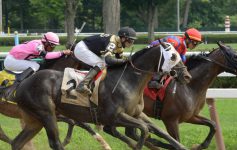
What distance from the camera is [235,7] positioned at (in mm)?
74000

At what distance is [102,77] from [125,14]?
51453mm

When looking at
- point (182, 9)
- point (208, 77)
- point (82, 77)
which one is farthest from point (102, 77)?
point (182, 9)

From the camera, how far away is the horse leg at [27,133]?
279 inches

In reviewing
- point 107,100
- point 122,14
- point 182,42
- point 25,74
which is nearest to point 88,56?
point 107,100

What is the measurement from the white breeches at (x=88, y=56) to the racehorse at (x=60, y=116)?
3.03ft

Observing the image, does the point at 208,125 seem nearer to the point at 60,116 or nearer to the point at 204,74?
the point at 204,74

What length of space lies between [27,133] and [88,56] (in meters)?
1.08

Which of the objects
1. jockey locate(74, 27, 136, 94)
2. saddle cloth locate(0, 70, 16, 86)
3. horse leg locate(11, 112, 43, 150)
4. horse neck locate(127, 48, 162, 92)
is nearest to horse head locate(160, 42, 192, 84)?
horse neck locate(127, 48, 162, 92)

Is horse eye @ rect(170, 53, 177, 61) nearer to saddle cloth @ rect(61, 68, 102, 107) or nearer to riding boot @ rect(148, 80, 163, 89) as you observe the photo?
saddle cloth @ rect(61, 68, 102, 107)

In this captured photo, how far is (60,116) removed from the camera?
8.23 metres

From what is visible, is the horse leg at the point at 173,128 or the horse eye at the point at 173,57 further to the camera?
the horse leg at the point at 173,128

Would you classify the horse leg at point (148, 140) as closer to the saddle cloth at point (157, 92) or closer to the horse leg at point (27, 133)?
the saddle cloth at point (157, 92)

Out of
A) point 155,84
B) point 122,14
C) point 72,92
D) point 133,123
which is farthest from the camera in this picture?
point 122,14

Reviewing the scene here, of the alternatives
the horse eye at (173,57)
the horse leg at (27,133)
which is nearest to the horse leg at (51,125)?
the horse leg at (27,133)
